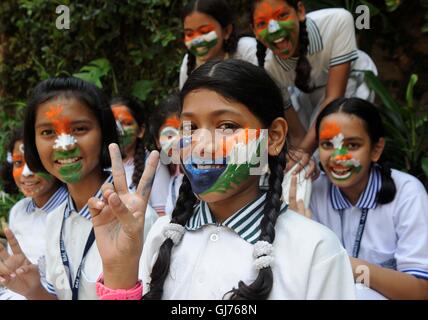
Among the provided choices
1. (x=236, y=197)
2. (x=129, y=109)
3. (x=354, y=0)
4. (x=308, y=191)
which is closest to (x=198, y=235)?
(x=236, y=197)

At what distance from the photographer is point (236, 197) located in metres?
1.29

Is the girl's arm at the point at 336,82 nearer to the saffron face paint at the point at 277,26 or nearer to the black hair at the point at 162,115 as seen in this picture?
the saffron face paint at the point at 277,26

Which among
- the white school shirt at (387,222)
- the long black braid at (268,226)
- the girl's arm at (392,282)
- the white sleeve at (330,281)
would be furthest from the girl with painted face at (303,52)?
the white sleeve at (330,281)

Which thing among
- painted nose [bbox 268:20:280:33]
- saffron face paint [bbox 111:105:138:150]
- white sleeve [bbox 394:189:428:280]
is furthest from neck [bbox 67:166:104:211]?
white sleeve [bbox 394:189:428:280]

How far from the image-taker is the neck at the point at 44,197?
2.45 m

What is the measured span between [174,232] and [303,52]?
59.2 inches

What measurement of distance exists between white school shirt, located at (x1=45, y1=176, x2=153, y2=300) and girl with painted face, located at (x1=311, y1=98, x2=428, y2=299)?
86 cm

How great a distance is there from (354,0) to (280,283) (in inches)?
102

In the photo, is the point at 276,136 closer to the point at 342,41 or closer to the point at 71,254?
the point at 71,254

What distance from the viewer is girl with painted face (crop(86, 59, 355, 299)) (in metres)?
1.13

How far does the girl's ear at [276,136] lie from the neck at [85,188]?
826 mm

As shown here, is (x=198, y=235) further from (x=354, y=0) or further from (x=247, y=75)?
(x=354, y=0)

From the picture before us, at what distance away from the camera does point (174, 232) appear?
4.19ft

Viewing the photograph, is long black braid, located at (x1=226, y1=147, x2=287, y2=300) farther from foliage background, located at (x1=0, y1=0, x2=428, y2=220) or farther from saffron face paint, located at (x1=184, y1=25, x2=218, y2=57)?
foliage background, located at (x1=0, y1=0, x2=428, y2=220)
